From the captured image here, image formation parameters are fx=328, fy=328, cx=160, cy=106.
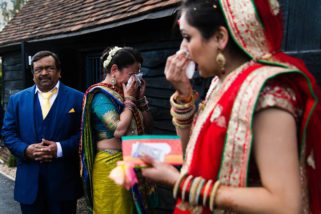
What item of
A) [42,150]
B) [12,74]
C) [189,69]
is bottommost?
[42,150]

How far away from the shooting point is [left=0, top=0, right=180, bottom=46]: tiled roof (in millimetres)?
3988

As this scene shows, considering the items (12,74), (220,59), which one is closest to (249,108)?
(220,59)

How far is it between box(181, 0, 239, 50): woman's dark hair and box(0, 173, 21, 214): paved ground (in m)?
4.70

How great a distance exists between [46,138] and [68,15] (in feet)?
13.8

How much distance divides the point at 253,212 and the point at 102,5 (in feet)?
16.3

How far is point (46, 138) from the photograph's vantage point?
2.88 metres

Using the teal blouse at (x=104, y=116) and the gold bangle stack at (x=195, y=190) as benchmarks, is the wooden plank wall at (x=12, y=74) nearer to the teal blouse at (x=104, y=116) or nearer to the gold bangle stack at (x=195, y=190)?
the teal blouse at (x=104, y=116)

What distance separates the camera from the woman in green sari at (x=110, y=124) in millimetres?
2684

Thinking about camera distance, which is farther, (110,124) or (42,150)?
(42,150)

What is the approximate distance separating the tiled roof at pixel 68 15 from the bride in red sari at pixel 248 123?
2120mm

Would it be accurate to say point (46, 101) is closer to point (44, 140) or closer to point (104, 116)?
point (44, 140)

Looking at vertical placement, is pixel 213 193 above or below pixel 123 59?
below

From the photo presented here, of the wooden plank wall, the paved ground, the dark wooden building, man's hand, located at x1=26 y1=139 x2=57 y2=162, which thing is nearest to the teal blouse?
man's hand, located at x1=26 y1=139 x2=57 y2=162

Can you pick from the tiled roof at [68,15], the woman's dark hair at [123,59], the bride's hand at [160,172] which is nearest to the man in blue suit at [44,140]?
the woman's dark hair at [123,59]
